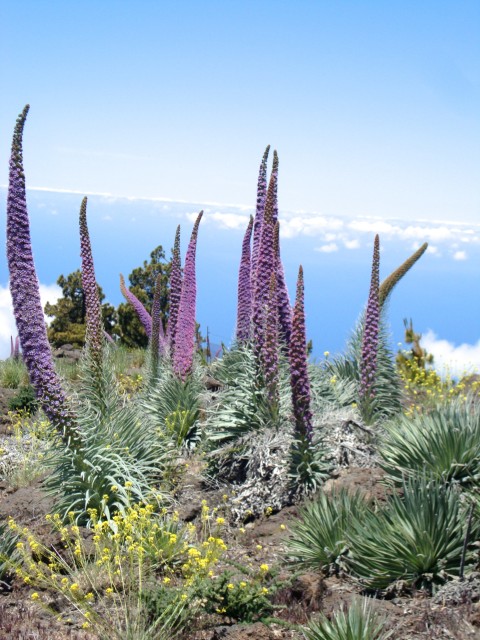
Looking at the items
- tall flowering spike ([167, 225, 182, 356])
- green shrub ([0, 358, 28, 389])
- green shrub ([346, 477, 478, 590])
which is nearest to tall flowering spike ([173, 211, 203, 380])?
tall flowering spike ([167, 225, 182, 356])

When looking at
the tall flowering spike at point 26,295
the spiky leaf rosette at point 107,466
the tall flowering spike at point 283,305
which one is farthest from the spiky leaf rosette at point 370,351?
the tall flowering spike at point 26,295

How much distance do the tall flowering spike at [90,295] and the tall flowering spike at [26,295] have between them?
1.07 metres

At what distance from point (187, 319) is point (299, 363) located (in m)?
2.85

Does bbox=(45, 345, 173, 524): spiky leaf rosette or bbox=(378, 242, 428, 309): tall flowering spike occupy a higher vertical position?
bbox=(378, 242, 428, 309): tall flowering spike

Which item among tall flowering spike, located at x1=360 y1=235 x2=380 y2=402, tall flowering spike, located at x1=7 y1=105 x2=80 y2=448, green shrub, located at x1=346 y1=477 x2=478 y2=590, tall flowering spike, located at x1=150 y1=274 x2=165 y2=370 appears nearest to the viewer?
green shrub, located at x1=346 y1=477 x2=478 y2=590

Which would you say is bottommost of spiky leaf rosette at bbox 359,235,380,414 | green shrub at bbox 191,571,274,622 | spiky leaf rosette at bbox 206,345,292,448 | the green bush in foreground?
green shrub at bbox 191,571,274,622

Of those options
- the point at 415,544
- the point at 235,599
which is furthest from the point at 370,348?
the point at 235,599

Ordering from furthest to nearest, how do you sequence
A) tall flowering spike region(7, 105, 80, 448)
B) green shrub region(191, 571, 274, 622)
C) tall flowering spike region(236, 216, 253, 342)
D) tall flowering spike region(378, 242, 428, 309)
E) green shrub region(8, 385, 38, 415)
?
green shrub region(8, 385, 38, 415)
tall flowering spike region(378, 242, 428, 309)
tall flowering spike region(236, 216, 253, 342)
tall flowering spike region(7, 105, 80, 448)
green shrub region(191, 571, 274, 622)

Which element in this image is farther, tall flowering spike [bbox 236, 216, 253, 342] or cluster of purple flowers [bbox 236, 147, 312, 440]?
tall flowering spike [bbox 236, 216, 253, 342]

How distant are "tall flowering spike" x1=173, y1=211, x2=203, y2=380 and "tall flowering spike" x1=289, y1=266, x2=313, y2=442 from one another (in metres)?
2.60

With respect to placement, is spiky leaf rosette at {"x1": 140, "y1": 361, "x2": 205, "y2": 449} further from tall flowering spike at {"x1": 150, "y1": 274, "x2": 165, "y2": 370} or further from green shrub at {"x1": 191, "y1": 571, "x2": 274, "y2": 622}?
green shrub at {"x1": 191, "y1": 571, "x2": 274, "y2": 622}

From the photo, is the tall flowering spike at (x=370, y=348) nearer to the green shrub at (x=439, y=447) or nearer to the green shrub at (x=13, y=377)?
the green shrub at (x=439, y=447)

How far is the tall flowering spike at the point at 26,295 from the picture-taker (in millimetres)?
6371

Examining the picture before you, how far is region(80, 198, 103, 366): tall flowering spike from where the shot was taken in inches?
301
